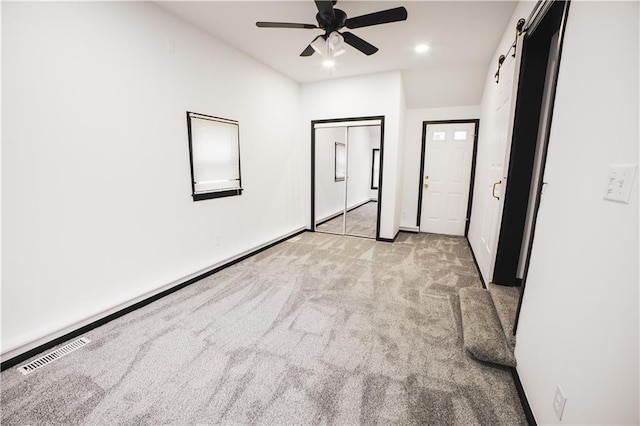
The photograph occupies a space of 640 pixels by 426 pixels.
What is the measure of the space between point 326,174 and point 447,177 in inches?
90.6

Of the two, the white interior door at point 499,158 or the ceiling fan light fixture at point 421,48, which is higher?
the ceiling fan light fixture at point 421,48

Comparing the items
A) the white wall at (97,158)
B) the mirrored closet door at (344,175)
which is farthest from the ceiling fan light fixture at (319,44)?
the mirrored closet door at (344,175)

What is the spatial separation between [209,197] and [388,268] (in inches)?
91.4

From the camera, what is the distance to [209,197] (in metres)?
3.12

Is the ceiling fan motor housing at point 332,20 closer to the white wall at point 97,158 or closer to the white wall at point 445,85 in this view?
the white wall at point 97,158

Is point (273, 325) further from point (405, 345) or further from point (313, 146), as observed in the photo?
point (313, 146)

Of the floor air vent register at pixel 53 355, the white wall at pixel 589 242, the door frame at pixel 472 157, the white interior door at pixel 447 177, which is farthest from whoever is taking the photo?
the white interior door at pixel 447 177

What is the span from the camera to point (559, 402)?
1.12 m

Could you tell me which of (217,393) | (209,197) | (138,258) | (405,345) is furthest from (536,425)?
(209,197)

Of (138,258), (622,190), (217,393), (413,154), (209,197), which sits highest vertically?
(413,154)

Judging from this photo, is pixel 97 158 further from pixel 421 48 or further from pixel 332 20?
pixel 421 48

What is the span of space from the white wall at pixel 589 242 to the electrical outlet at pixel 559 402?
44 mm

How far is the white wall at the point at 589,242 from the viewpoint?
83cm

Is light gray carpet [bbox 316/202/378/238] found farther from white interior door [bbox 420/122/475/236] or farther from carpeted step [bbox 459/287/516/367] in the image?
carpeted step [bbox 459/287/516/367]
